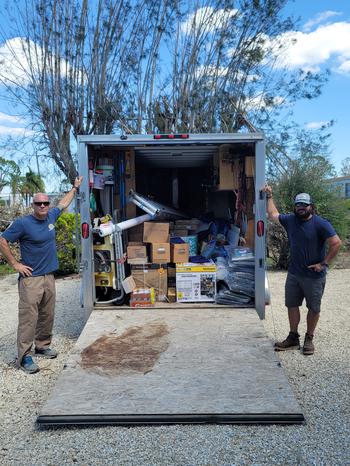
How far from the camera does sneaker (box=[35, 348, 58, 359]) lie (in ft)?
15.3

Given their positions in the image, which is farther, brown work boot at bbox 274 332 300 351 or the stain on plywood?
Answer: brown work boot at bbox 274 332 300 351

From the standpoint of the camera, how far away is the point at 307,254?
173 inches

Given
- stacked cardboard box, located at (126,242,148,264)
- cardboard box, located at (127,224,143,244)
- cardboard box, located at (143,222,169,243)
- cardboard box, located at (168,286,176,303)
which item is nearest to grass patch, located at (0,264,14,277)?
cardboard box, located at (127,224,143,244)

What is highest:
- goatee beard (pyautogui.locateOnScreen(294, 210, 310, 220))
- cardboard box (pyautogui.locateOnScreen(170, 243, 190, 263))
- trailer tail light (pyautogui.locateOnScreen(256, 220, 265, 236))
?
goatee beard (pyautogui.locateOnScreen(294, 210, 310, 220))

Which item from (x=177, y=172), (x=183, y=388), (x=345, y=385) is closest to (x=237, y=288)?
(x=345, y=385)

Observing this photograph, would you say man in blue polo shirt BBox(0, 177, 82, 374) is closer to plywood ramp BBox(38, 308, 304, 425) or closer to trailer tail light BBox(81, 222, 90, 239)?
trailer tail light BBox(81, 222, 90, 239)

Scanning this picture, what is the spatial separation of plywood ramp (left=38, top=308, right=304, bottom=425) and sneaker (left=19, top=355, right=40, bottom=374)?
632mm

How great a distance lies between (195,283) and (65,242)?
5.84m

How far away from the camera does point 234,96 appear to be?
12.6 metres

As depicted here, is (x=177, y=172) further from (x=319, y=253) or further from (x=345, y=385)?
(x=345, y=385)

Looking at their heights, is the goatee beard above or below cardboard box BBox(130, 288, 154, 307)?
above

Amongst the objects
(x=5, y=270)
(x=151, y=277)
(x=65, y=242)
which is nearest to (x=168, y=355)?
(x=151, y=277)

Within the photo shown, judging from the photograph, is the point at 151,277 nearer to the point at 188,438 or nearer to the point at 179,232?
the point at 179,232

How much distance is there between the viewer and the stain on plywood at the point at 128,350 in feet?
11.8
